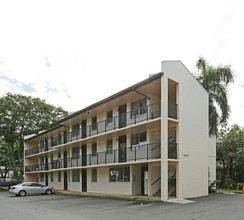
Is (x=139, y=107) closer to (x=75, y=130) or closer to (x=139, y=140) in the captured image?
(x=139, y=140)

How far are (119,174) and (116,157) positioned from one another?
1.40m

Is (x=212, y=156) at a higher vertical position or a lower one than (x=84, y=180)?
higher

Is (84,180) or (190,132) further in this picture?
(84,180)

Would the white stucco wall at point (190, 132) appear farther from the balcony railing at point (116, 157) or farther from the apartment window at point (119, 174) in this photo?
the apartment window at point (119, 174)

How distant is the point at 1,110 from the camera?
Answer: 33.8 metres

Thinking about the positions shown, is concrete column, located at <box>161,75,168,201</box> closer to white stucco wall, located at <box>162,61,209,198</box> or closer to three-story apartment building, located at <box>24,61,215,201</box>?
three-story apartment building, located at <box>24,61,215,201</box>

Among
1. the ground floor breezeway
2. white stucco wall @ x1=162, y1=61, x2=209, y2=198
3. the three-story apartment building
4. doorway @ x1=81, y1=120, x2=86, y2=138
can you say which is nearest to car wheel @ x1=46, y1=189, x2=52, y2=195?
the ground floor breezeway

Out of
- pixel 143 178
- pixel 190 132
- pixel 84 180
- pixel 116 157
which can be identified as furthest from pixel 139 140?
pixel 84 180

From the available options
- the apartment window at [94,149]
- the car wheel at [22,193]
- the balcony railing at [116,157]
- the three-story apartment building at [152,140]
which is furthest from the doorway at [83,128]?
the car wheel at [22,193]

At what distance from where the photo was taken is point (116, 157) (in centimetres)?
2128

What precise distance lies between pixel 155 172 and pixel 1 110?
23.6 m

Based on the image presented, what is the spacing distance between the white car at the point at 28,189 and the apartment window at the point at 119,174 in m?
7.72

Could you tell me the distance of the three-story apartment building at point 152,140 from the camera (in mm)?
16812

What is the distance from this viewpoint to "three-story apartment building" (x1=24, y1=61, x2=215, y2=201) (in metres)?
16.8
